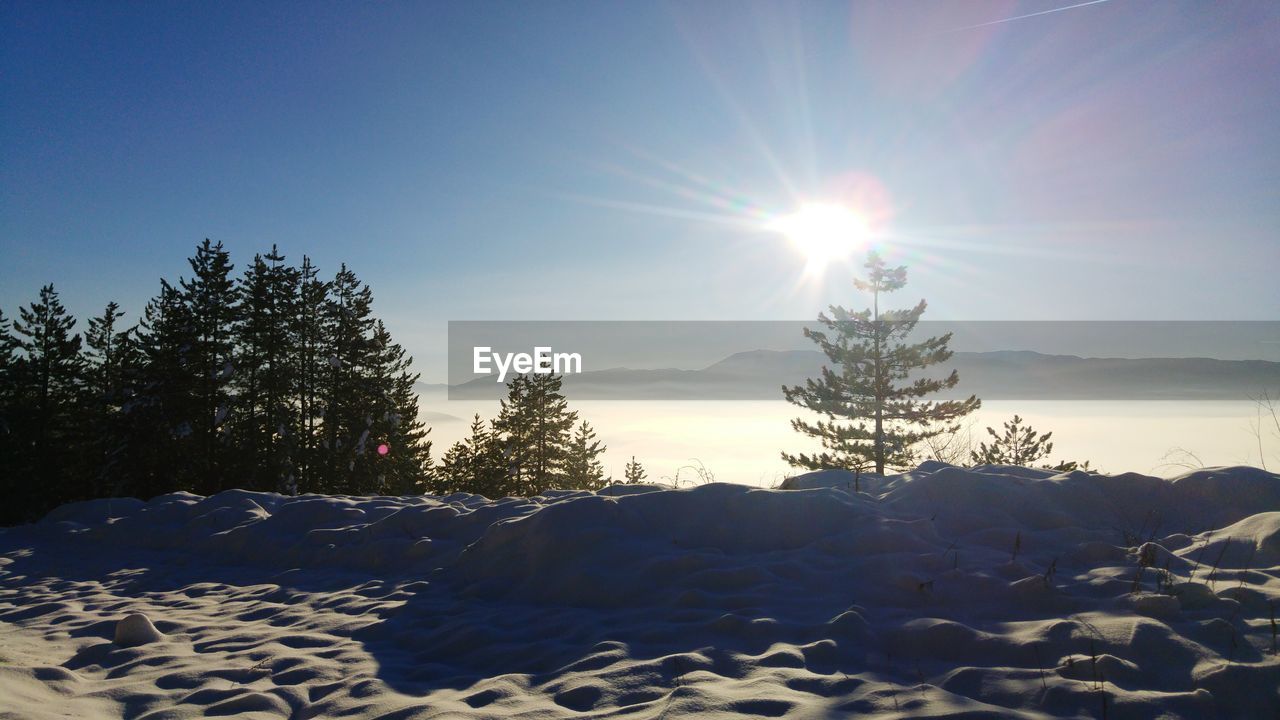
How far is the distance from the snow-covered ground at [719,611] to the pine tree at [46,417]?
95.5 feet

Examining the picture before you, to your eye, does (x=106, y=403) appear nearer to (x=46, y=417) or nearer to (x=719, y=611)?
(x=46, y=417)

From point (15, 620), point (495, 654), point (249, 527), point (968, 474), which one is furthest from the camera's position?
point (249, 527)

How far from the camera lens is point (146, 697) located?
3.63 meters

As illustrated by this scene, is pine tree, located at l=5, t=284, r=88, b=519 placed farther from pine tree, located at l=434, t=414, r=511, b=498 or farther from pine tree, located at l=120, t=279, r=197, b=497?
pine tree, located at l=434, t=414, r=511, b=498

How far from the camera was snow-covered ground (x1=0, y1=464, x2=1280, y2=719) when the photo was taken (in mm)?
3154

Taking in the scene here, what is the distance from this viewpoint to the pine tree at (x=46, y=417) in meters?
28.8

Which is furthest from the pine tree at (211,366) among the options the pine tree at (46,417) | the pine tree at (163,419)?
the pine tree at (46,417)

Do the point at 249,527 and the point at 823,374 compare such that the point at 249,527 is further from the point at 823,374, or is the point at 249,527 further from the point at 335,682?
the point at 823,374

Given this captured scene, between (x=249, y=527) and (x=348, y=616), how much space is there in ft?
13.8

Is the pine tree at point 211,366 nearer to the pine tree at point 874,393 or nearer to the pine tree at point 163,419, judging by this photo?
the pine tree at point 163,419

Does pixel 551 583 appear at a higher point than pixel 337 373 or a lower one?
lower

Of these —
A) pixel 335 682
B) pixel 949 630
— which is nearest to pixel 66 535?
pixel 335 682

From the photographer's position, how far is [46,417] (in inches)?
1184

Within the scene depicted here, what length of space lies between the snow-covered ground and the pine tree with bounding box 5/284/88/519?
95.5 ft
